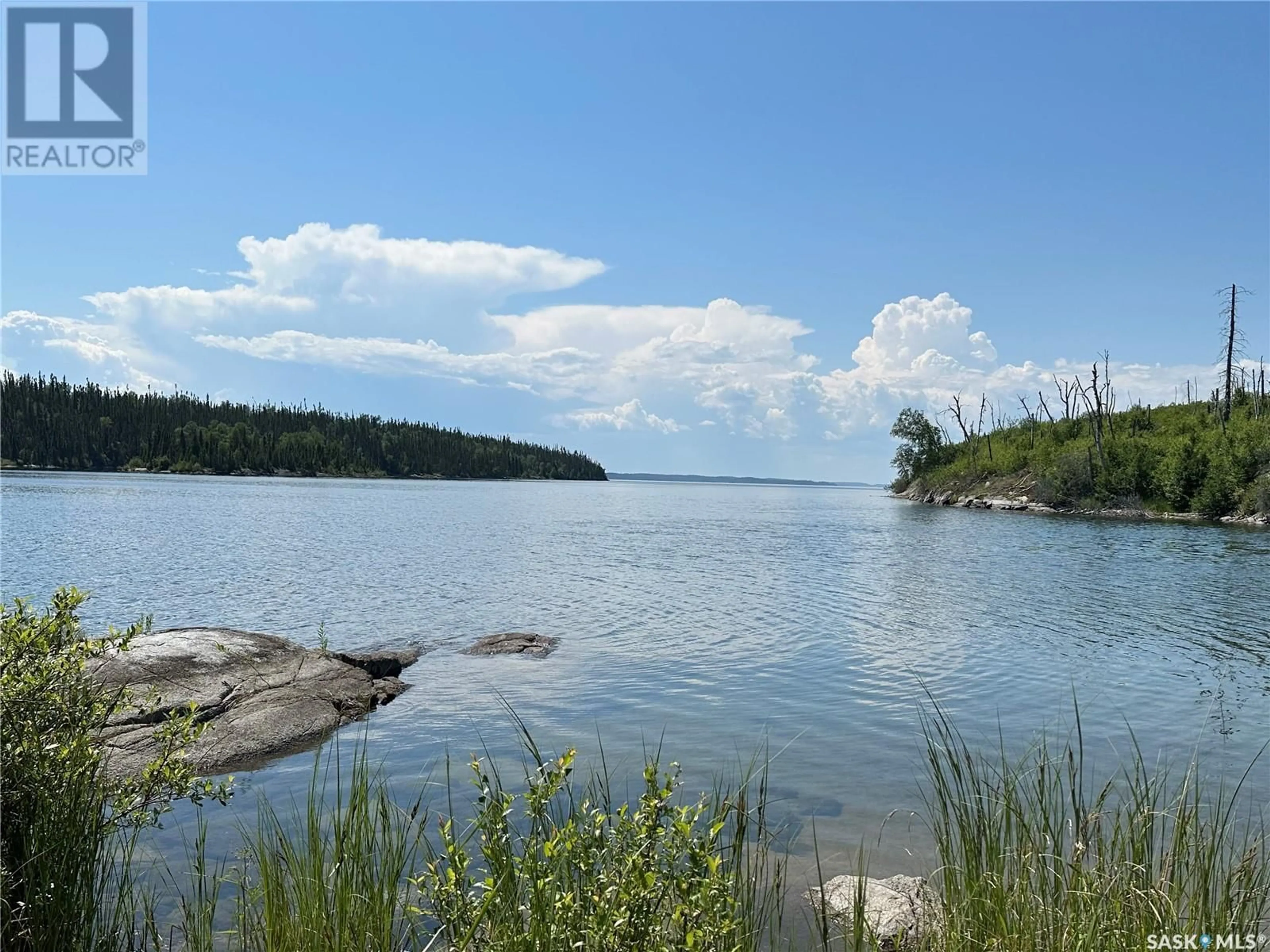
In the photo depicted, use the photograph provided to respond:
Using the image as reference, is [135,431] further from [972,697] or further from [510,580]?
[972,697]

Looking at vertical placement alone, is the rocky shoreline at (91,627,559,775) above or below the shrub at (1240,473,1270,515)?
below

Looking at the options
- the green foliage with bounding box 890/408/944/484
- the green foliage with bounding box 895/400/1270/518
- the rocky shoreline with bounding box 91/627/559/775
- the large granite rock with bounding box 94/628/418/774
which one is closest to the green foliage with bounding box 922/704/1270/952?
the rocky shoreline with bounding box 91/627/559/775

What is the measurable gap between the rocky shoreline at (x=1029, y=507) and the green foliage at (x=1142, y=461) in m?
0.70

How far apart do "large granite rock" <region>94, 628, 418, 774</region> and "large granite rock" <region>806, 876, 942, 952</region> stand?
9337 millimetres

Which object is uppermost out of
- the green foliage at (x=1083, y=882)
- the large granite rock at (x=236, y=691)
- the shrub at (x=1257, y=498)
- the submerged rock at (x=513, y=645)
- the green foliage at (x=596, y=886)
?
the shrub at (x=1257, y=498)

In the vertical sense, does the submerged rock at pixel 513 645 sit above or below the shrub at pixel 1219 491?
below

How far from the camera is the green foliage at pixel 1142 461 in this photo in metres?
70.2

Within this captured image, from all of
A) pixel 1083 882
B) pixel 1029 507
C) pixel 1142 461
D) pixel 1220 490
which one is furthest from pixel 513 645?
pixel 1029 507

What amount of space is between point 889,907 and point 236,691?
12.2m

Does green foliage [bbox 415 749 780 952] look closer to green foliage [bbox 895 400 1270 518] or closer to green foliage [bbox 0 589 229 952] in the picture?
green foliage [bbox 0 589 229 952]

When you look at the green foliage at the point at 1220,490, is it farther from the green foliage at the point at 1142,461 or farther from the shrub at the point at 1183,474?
the shrub at the point at 1183,474

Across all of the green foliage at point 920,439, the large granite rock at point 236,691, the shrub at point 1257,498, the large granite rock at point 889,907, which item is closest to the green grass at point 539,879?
the large granite rock at point 889,907

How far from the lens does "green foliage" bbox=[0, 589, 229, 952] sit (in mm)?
5660

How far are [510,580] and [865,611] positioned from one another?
51.0 ft
